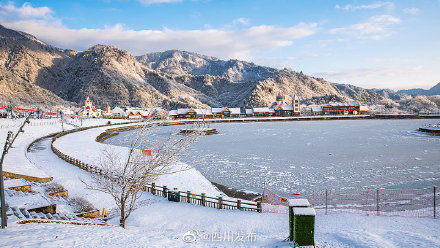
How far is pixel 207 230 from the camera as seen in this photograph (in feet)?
35.9

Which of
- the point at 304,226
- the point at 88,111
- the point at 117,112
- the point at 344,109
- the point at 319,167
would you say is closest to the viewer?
the point at 304,226

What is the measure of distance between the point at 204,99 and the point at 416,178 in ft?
593

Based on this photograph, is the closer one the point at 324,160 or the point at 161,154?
the point at 161,154

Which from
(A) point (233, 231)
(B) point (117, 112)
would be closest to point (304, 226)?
(A) point (233, 231)

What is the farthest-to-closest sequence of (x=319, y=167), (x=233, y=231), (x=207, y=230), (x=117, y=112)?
(x=117, y=112) < (x=319, y=167) < (x=207, y=230) < (x=233, y=231)

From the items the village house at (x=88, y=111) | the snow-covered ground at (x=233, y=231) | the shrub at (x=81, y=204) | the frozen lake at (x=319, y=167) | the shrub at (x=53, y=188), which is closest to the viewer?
the snow-covered ground at (x=233, y=231)

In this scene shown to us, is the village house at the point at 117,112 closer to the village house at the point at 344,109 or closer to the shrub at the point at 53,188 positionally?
the village house at the point at 344,109

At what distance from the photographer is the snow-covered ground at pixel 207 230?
7.92 metres

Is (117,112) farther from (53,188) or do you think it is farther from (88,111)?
(53,188)

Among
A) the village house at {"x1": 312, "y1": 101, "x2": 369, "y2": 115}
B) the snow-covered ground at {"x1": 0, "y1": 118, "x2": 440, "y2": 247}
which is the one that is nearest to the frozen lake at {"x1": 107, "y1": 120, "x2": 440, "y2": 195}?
the snow-covered ground at {"x1": 0, "y1": 118, "x2": 440, "y2": 247}

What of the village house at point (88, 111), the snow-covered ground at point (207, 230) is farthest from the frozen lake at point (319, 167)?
the village house at point (88, 111)

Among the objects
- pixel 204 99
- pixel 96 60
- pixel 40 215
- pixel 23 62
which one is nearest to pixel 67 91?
pixel 96 60

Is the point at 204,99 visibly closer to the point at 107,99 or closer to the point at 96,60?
the point at 107,99

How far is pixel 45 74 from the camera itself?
629ft
